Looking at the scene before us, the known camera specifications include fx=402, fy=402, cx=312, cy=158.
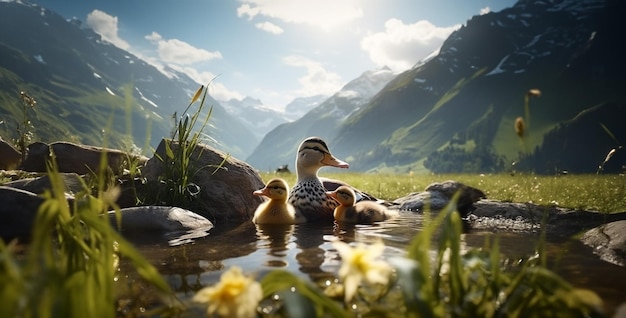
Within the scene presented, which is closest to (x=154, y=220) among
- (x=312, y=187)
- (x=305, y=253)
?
(x=305, y=253)

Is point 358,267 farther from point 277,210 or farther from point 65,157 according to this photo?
point 65,157

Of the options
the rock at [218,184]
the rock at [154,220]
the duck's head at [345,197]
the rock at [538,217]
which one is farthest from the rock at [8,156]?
the rock at [538,217]

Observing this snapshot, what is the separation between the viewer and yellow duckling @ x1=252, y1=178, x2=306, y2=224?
8.08 metres

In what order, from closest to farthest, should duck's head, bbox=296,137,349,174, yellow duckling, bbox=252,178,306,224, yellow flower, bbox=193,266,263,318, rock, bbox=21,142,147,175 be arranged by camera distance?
yellow flower, bbox=193,266,263,318 → yellow duckling, bbox=252,178,306,224 → duck's head, bbox=296,137,349,174 → rock, bbox=21,142,147,175

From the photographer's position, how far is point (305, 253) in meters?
4.89

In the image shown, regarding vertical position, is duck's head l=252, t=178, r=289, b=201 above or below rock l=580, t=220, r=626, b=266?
above

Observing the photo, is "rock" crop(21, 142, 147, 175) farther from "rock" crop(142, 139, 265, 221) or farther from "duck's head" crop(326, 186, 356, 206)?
"duck's head" crop(326, 186, 356, 206)

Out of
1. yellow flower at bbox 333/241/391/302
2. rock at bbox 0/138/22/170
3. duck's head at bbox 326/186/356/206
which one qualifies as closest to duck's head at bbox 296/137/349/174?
duck's head at bbox 326/186/356/206

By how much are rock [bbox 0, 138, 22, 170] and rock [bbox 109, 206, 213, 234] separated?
31.1 ft

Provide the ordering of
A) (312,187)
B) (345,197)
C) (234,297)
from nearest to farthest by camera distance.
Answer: (234,297) < (345,197) < (312,187)

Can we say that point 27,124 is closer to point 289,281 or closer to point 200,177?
point 200,177

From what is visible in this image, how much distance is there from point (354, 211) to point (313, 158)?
1873 millimetres

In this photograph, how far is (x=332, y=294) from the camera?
2.65m

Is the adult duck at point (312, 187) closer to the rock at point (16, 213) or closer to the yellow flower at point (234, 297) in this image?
the rock at point (16, 213)
